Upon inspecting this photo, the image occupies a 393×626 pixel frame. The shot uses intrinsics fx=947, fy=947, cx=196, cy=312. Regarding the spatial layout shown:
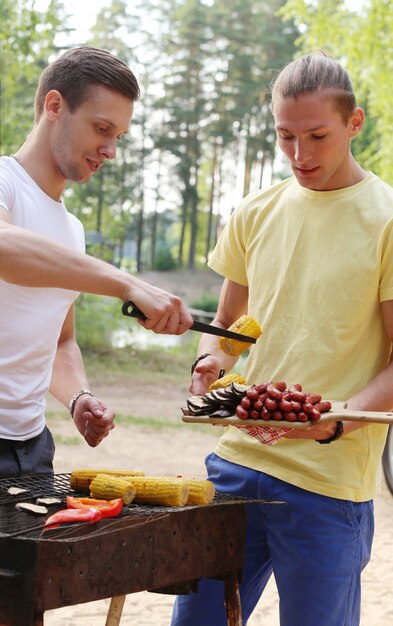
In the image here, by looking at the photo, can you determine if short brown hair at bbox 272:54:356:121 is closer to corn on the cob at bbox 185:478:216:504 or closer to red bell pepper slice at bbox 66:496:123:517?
corn on the cob at bbox 185:478:216:504

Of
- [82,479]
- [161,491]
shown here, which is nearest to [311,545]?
[161,491]

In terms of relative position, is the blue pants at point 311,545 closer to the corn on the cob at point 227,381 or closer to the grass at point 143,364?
the corn on the cob at point 227,381

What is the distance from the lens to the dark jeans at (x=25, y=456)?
2943 millimetres

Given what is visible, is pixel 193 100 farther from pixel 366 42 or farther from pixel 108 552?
pixel 108 552

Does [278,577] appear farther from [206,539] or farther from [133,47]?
[133,47]

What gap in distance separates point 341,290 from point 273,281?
0.26 meters

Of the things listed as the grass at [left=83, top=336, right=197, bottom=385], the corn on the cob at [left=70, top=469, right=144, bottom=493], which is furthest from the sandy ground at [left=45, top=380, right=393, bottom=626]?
the corn on the cob at [left=70, top=469, right=144, bottom=493]

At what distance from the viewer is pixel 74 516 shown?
99.7 inches

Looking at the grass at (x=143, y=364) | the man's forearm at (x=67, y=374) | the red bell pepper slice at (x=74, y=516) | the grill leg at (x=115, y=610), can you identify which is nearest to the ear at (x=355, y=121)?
the man's forearm at (x=67, y=374)

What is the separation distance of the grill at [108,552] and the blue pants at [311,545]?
3.5 inches

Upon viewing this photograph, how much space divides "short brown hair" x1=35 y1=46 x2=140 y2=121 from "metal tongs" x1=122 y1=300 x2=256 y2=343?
0.79 m

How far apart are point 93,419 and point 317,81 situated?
1264mm

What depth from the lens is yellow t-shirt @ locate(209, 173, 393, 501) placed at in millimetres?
2793

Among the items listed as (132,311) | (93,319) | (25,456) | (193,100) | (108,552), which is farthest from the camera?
(193,100)
